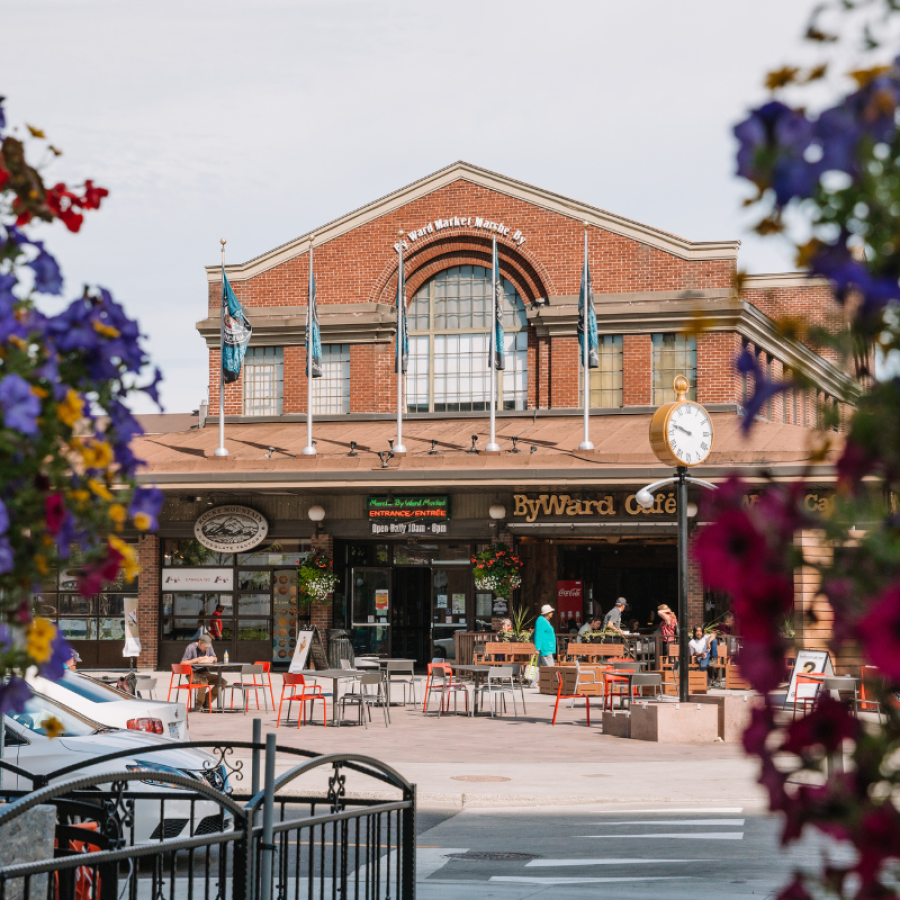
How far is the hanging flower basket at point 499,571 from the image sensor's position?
28.9 m

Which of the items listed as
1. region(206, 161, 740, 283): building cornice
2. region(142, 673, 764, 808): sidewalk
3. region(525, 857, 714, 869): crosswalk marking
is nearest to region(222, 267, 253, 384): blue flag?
region(206, 161, 740, 283): building cornice

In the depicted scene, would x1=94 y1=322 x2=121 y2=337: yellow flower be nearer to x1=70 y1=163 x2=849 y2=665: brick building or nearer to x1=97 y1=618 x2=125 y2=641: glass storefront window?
x1=70 y1=163 x2=849 y2=665: brick building

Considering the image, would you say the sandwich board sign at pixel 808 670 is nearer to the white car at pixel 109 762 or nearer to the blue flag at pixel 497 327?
the white car at pixel 109 762

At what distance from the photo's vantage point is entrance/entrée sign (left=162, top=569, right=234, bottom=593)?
31297 millimetres

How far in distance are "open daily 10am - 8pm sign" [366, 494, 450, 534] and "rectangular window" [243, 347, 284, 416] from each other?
5238mm

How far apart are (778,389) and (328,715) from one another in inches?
815

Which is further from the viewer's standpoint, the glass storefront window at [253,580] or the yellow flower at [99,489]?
the glass storefront window at [253,580]

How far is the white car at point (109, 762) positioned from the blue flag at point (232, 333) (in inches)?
807

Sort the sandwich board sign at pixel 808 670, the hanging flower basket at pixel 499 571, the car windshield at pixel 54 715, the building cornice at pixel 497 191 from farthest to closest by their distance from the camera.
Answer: the building cornice at pixel 497 191 → the hanging flower basket at pixel 499 571 → the sandwich board sign at pixel 808 670 → the car windshield at pixel 54 715

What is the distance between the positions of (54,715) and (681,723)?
10.1 m

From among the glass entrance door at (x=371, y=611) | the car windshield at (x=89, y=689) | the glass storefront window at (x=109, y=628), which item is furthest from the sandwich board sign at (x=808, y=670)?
the glass storefront window at (x=109, y=628)

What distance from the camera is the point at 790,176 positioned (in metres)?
1.85

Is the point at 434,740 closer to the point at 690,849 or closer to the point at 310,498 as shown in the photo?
the point at 690,849

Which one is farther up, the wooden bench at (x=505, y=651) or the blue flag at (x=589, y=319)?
the blue flag at (x=589, y=319)
